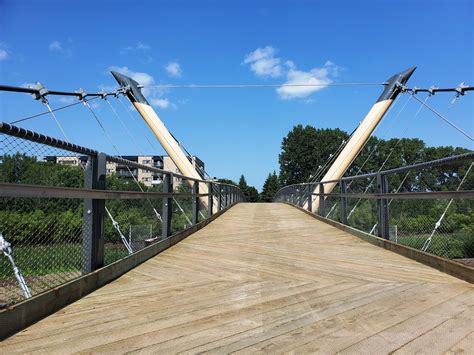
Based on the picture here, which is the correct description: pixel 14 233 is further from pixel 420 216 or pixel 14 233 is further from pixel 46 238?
pixel 420 216

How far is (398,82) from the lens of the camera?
86.2 feet

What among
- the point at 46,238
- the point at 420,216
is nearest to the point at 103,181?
the point at 46,238

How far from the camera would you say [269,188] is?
4124 inches

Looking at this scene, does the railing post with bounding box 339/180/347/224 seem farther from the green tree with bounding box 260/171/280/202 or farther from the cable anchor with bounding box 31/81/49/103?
the green tree with bounding box 260/171/280/202

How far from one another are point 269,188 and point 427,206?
10045 centimetres

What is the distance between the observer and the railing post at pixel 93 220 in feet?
11.1

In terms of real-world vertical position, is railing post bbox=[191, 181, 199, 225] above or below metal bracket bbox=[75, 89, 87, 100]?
below

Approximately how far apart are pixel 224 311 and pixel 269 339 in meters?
0.56

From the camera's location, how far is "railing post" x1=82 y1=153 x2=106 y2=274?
3385 millimetres

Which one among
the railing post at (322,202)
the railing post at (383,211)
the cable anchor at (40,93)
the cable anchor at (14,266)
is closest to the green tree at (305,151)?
the cable anchor at (40,93)

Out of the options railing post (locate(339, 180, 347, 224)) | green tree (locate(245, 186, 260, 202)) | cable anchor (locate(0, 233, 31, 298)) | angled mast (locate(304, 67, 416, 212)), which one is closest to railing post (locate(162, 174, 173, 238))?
cable anchor (locate(0, 233, 31, 298))

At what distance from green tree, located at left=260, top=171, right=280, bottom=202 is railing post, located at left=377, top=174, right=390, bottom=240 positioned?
306 feet

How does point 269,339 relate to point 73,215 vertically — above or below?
below

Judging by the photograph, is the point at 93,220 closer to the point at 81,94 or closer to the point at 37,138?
the point at 37,138
